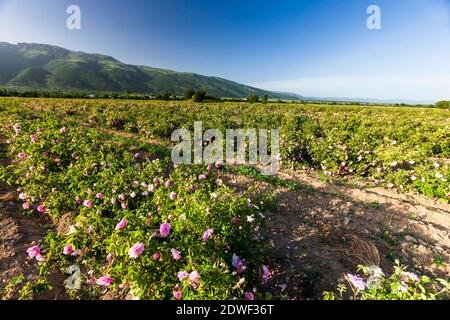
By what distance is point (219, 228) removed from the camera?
2.53 metres

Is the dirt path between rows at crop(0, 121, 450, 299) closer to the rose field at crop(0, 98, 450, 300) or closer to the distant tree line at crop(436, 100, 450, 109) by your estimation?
the rose field at crop(0, 98, 450, 300)

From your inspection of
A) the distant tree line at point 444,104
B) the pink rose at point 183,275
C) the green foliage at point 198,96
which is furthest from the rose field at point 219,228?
the distant tree line at point 444,104

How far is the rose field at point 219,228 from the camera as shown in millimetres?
2193

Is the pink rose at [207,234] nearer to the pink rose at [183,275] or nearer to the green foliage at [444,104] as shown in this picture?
the pink rose at [183,275]

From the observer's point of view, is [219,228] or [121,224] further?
[219,228]

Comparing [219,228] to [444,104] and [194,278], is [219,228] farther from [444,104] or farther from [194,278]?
[444,104]

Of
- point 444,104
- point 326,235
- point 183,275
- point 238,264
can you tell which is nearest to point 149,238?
point 183,275

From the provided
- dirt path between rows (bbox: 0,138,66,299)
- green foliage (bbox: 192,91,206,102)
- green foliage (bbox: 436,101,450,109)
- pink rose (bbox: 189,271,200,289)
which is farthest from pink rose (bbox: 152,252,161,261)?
green foliage (bbox: 436,101,450,109)

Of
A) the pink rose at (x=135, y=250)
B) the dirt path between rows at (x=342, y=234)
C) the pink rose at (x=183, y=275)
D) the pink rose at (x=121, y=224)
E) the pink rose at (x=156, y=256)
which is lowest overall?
the dirt path between rows at (x=342, y=234)

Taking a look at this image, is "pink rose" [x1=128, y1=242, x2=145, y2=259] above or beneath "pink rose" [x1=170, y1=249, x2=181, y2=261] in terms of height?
above

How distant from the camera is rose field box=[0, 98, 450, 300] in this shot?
2193 mm

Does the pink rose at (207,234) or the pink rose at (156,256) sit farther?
the pink rose at (207,234)
